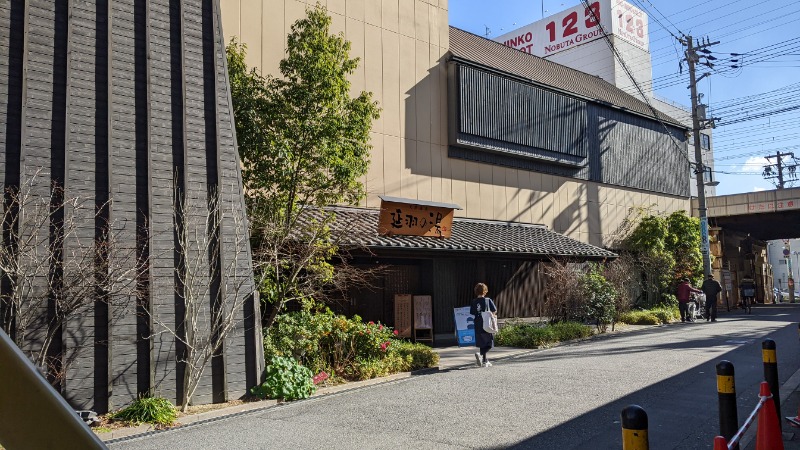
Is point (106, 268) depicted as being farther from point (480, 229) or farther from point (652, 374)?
point (480, 229)

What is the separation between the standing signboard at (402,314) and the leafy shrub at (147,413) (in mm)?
8128

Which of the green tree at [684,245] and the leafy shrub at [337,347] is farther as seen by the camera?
the green tree at [684,245]

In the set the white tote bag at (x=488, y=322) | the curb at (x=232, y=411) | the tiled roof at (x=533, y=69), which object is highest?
the tiled roof at (x=533, y=69)

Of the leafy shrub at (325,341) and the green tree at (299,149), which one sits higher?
the green tree at (299,149)

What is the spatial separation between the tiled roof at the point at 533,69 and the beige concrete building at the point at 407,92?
153cm

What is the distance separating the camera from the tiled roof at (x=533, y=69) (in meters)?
21.7

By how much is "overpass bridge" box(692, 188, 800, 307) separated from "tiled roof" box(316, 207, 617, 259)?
13.5 metres

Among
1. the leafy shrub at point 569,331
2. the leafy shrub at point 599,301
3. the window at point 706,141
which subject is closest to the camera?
the leafy shrub at point 569,331

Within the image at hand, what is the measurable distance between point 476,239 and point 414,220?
2.11m

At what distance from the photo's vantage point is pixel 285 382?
9.44 meters

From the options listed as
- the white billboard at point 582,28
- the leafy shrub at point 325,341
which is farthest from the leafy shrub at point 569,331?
the white billboard at point 582,28

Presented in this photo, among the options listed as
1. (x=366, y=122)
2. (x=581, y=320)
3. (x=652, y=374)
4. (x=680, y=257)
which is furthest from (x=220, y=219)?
(x=680, y=257)

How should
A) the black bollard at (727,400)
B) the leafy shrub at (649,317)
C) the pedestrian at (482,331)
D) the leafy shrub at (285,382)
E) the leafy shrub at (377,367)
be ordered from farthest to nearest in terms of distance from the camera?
the leafy shrub at (649,317)
the pedestrian at (482,331)
the leafy shrub at (377,367)
the leafy shrub at (285,382)
the black bollard at (727,400)

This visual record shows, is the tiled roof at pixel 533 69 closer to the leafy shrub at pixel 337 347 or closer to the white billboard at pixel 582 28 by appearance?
the leafy shrub at pixel 337 347
